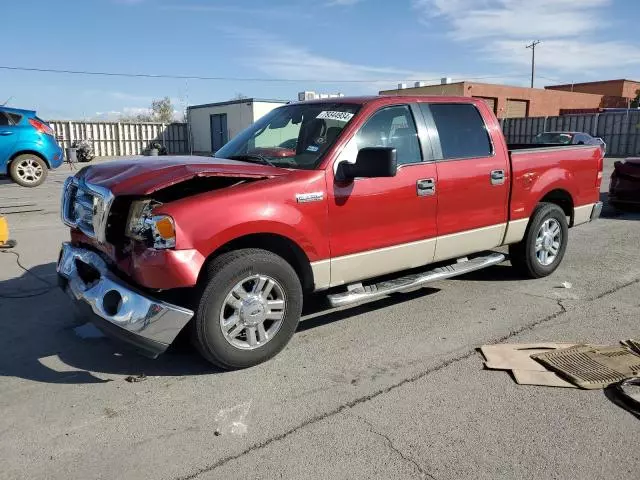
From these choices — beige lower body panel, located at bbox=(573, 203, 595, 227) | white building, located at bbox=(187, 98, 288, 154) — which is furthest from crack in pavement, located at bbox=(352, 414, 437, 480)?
white building, located at bbox=(187, 98, 288, 154)

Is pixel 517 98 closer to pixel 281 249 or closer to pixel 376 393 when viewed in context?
pixel 281 249

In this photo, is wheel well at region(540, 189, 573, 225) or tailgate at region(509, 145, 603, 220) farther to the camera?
wheel well at region(540, 189, 573, 225)

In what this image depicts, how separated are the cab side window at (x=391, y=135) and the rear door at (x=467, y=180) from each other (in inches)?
9.2

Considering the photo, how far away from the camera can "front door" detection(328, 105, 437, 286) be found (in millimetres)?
4266

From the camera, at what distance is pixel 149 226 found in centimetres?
347

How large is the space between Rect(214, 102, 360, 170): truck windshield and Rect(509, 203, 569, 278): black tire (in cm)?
258

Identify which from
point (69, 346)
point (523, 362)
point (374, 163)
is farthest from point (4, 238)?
point (523, 362)

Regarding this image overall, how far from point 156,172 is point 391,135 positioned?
6.64ft

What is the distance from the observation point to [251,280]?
3805 millimetres

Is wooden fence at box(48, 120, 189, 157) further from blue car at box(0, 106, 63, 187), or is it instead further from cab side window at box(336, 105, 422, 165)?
cab side window at box(336, 105, 422, 165)

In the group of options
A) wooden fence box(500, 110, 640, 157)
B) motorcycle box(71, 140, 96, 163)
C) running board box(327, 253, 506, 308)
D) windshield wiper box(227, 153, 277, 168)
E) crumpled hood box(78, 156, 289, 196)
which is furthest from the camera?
wooden fence box(500, 110, 640, 157)

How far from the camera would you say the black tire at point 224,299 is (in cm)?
357

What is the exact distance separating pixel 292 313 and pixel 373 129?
1.68m

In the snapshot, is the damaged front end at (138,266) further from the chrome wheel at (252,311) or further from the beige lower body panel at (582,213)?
the beige lower body panel at (582,213)
